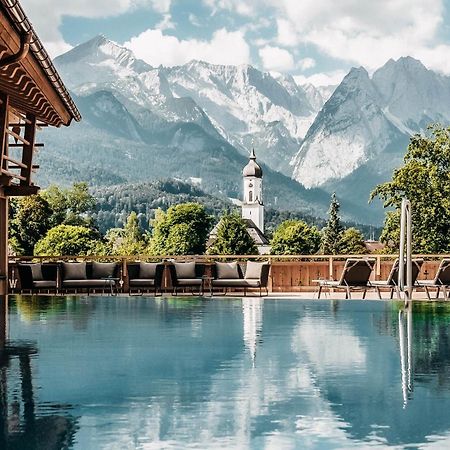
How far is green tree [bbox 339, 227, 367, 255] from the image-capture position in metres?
93.2

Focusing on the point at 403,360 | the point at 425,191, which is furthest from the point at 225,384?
the point at 425,191

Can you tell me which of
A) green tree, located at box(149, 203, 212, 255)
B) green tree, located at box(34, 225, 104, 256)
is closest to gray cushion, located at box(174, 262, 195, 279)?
green tree, located at box(34, 225, 104, 256)

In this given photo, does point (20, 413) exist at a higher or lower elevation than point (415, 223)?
lower

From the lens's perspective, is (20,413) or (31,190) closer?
(20,413)

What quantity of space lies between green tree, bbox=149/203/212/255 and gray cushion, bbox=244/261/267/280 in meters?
68.8

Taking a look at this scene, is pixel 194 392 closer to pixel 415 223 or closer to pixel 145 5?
pixel 415 223

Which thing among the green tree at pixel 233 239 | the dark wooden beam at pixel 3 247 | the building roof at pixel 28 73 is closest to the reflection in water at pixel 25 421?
the building roof at pixel 28 73

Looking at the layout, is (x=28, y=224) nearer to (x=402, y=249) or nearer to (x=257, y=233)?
(x=402, y=249)

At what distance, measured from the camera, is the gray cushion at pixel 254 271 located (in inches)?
594

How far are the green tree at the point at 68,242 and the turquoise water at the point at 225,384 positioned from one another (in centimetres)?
5888

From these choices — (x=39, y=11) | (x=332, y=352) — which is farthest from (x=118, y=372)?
(x=39, y=11)

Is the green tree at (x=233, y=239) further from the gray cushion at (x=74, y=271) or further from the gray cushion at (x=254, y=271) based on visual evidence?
the gray cushion at (x=74, y=271)

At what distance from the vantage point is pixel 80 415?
4.00 metres

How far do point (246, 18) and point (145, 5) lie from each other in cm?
1998
